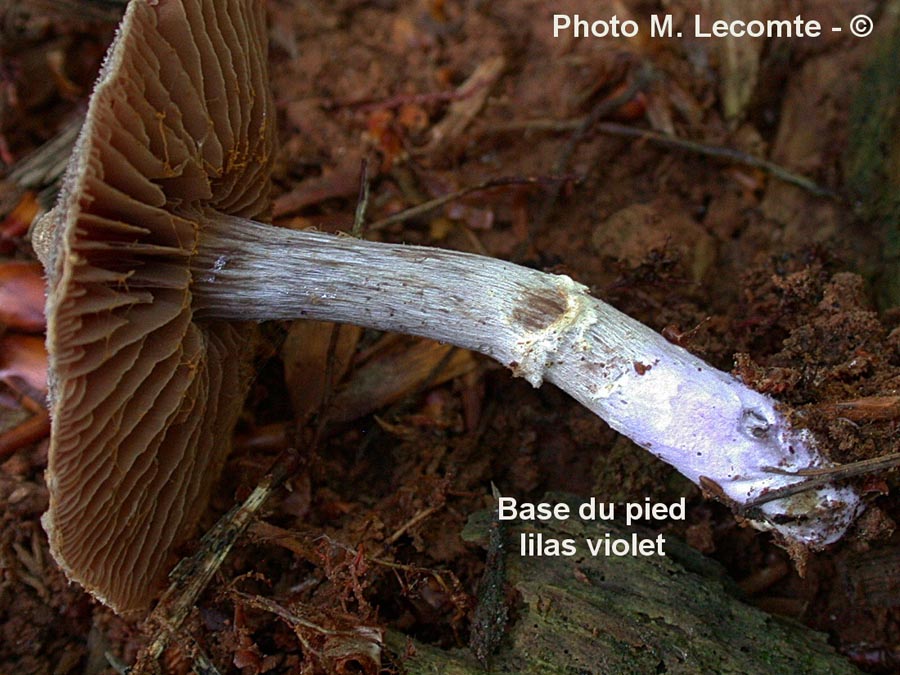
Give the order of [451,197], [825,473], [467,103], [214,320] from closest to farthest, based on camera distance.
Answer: [825,473] < [214,320] < [451,197] < [467,103]

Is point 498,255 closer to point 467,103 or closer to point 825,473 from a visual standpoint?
point 467,103

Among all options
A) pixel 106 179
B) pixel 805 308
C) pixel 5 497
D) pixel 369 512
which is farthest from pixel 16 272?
pixel 805 308

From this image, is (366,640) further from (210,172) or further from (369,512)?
(210,172)

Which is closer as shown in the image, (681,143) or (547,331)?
(547,331)

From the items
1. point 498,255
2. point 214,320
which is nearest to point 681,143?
point 498,255

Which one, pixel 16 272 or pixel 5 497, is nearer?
pixel 5 497

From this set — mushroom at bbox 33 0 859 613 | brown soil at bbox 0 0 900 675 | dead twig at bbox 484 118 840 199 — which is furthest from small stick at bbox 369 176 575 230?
mushroom at bbox 33 0 859 613

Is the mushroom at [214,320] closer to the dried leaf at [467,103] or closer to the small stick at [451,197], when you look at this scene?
the small stick at [451,197]
